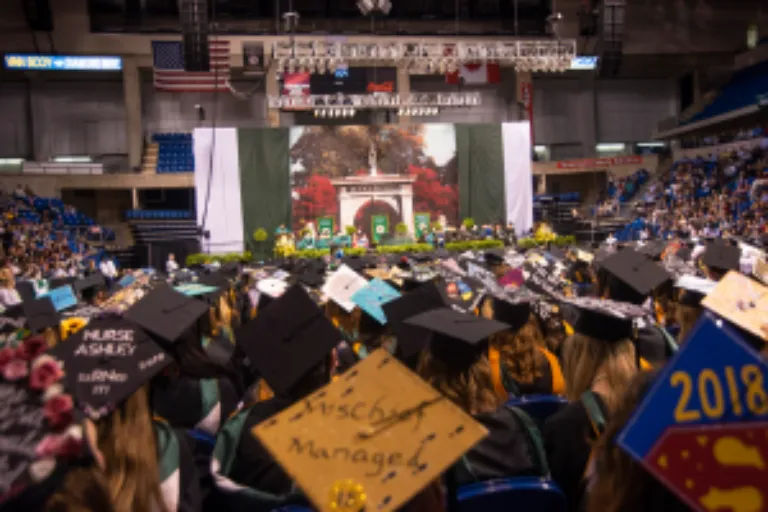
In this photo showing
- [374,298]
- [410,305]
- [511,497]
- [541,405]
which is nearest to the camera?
[511,497]

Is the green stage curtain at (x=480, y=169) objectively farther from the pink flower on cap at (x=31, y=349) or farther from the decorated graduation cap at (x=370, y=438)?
the pink flower on cap at (x=31, y=349)

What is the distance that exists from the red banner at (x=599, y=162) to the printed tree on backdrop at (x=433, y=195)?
616 centimetres

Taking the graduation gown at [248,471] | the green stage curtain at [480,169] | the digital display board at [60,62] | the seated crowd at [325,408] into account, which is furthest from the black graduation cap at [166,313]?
the digital display board at [60,62]

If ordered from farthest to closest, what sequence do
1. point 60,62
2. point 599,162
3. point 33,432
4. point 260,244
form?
point 599,162
point 60,62
point 260,244
point 33,432

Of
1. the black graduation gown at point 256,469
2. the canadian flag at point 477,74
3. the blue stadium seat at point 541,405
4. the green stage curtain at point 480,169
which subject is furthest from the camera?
the canadian flag at point 477,74

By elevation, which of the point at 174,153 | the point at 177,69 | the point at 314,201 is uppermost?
the point at 177,69

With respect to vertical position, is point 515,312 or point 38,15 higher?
point 38,15

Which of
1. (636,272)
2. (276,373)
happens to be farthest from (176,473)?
(636,272)

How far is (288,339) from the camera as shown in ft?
7.72

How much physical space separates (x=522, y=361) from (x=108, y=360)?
1.99m

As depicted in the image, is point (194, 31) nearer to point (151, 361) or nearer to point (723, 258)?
point (723, 258)

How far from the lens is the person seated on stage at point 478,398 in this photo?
1854 mm

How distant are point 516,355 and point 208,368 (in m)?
1.55

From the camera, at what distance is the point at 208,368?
120 inches
